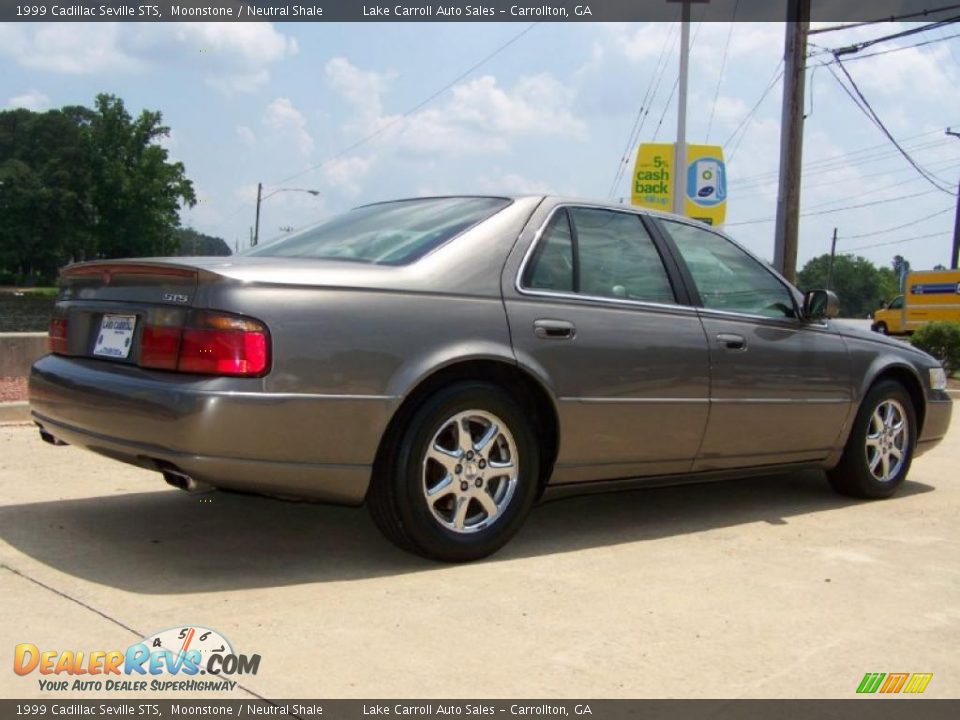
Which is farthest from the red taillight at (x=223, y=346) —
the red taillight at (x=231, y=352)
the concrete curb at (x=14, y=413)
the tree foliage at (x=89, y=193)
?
the tree foliage at (x=89, y=193)

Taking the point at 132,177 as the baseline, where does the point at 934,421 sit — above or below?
below

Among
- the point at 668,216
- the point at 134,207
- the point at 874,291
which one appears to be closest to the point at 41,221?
the point at 134,207

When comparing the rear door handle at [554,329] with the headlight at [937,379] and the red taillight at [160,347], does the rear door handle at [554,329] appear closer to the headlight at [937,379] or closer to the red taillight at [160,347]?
the red taillight at [160,347]

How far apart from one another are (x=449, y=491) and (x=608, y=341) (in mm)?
1000

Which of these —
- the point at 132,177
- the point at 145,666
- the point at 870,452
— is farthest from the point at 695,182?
the point at 132,177

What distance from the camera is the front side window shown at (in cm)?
482

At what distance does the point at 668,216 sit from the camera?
4875 mm

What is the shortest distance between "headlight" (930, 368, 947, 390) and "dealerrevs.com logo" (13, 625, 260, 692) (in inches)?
183

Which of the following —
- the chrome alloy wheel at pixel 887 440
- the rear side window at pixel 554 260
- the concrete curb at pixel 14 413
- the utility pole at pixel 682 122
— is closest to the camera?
the rear side window at pixel 554 260

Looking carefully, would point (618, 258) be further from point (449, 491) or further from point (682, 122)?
point (682, 122)

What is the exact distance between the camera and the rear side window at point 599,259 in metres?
4.20

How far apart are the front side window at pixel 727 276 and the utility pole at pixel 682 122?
12135mm

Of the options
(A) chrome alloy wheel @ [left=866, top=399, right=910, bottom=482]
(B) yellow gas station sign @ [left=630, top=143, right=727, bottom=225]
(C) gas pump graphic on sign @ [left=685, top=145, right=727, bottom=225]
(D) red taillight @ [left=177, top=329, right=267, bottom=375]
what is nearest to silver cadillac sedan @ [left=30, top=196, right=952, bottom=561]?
(D) red taillight @ [left=177, top=329, right=267, bottom=375]

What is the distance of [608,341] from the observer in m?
4.22
